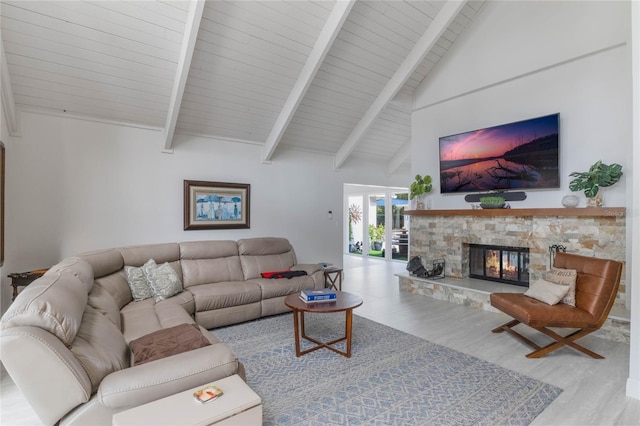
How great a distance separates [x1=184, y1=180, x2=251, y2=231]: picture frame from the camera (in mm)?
4918

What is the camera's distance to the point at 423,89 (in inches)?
231

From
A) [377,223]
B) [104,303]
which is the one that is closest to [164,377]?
[104,303]

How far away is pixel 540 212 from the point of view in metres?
4.21

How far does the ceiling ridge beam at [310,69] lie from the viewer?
12.5 ft

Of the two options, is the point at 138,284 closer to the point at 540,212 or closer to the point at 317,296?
the point at 317,296

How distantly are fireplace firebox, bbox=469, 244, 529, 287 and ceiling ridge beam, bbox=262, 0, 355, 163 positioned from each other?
3597 mm

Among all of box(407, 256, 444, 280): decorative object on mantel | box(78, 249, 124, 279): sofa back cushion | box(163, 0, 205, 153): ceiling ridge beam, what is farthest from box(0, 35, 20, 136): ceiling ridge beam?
box(407, 256, 444, 280): decorative object on mantel

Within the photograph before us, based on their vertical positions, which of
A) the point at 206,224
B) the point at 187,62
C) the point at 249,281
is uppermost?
the point at 187,62

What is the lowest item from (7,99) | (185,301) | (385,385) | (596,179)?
(385,385)

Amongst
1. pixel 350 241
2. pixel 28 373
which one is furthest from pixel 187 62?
pixel 350 241

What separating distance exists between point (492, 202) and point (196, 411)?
4592 mm

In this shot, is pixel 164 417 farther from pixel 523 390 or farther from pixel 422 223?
pixel 422 223

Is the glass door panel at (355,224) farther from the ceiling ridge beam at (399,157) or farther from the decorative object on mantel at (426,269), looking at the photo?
the decorative object on mantel at (426,269)

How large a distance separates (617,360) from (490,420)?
69.0 inches
